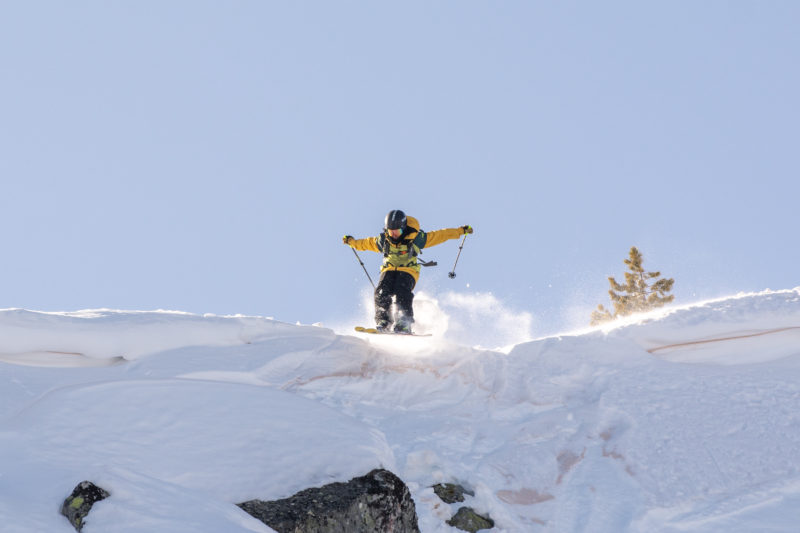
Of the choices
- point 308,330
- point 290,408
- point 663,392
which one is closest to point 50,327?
point 308,330

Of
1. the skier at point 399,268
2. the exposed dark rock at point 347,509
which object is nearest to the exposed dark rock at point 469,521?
the exposed dark rock at point 347,509

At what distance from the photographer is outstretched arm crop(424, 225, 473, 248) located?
42.4 ft

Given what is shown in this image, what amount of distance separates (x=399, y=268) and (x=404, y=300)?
0.69 m

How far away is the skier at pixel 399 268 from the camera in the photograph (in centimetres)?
1178

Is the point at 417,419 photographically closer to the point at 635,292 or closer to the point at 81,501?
the point at 81,501

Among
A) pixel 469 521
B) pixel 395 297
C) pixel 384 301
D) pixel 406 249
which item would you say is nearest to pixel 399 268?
pixel 406 249

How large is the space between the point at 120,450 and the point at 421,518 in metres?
2.68

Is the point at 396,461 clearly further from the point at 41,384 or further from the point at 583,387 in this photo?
the point at 41,384

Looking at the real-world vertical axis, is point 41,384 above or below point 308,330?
below

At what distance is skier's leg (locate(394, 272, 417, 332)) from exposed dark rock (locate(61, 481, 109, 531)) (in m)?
7.61

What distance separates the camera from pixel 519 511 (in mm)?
6039

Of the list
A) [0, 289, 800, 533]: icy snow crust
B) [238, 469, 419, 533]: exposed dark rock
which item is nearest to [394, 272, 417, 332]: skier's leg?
[0, 289, 800, 533]: icy snow crust

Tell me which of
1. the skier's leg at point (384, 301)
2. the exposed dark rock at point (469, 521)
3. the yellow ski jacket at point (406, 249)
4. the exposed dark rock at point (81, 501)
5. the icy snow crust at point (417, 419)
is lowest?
the exposed dark rock at point (469, 521)

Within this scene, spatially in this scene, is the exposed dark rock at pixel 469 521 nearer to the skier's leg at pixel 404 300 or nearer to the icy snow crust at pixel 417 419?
the icy snow crust at pixel 417 419
